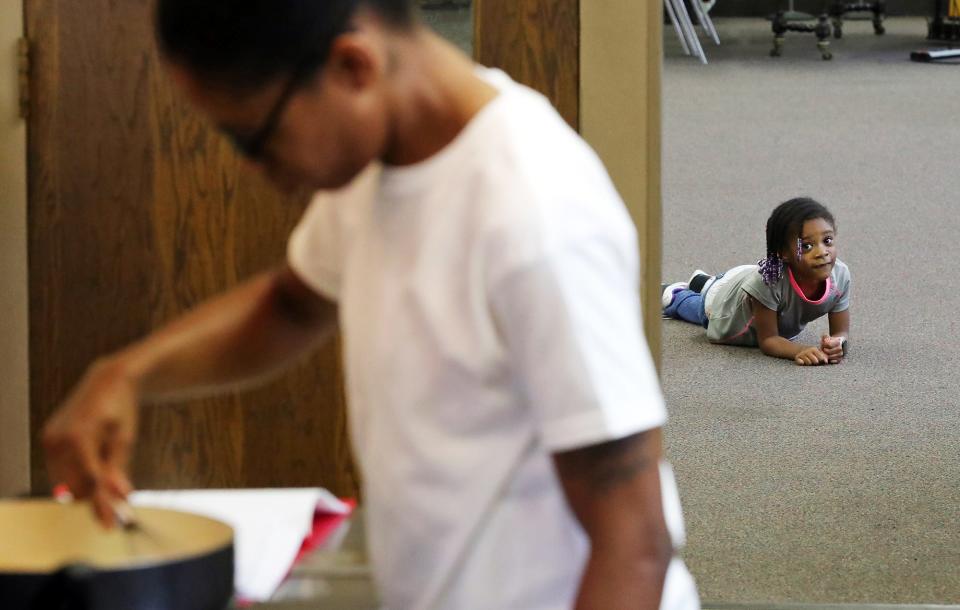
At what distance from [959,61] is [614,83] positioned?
28.2 feet

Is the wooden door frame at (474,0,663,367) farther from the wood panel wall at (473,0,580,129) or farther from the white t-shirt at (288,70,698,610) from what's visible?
the white t-shirt at (288,70,698,610)

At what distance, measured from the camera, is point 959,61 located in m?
10.1

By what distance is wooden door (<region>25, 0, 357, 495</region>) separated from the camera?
2273 millimetres

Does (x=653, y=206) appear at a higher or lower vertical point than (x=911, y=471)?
higher

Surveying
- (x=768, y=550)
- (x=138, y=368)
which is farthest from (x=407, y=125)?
(x=768, y=550)

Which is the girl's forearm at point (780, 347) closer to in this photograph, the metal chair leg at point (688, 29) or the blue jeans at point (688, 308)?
the blue jeans at point (688, 308)

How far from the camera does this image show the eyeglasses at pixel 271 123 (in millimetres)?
758

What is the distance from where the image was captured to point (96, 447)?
926 mm

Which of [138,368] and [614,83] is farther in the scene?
[614,83]

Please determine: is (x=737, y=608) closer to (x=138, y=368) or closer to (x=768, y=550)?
(x=768, y=550)

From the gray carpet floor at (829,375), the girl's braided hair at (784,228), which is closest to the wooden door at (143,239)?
the gray carpet floor at (829,375)

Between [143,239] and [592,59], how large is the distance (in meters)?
0.77

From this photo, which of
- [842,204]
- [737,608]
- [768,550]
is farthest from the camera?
[842,204]

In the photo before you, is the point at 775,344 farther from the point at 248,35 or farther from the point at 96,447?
the point at 248,35
